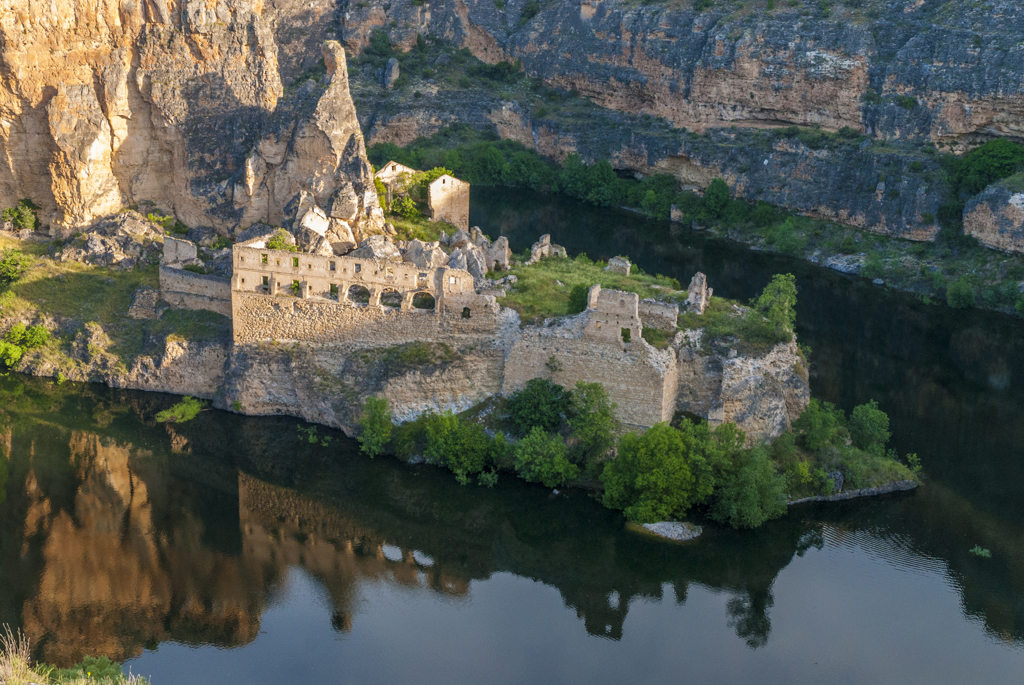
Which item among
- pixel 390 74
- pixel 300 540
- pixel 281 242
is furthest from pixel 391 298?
pixel 390 74

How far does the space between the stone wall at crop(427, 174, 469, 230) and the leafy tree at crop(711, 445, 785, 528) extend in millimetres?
18036

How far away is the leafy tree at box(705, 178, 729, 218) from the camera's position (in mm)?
67562

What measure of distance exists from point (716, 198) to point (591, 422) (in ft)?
126

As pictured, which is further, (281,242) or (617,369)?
(281,242)

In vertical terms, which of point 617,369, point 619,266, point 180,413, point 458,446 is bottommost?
point 180,413

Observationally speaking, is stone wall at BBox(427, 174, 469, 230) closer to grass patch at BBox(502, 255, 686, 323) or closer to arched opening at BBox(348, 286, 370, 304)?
grass patch at BBox(502, 255, 686, 323)

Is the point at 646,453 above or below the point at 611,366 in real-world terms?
below

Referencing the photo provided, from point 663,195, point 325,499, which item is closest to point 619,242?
point 663,195

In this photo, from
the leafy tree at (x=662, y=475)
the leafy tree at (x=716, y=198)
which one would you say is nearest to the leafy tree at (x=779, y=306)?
the leafy tree at (x=662, y=475)

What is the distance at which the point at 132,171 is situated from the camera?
4444cm

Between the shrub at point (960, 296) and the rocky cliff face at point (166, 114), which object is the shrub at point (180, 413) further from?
the shrub at point (960, 296)

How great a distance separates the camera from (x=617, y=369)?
107 ft

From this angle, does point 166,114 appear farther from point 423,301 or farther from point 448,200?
point 423,301

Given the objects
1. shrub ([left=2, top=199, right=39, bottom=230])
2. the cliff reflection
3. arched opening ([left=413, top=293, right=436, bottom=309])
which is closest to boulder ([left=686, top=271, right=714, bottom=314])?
the cliff reflection
